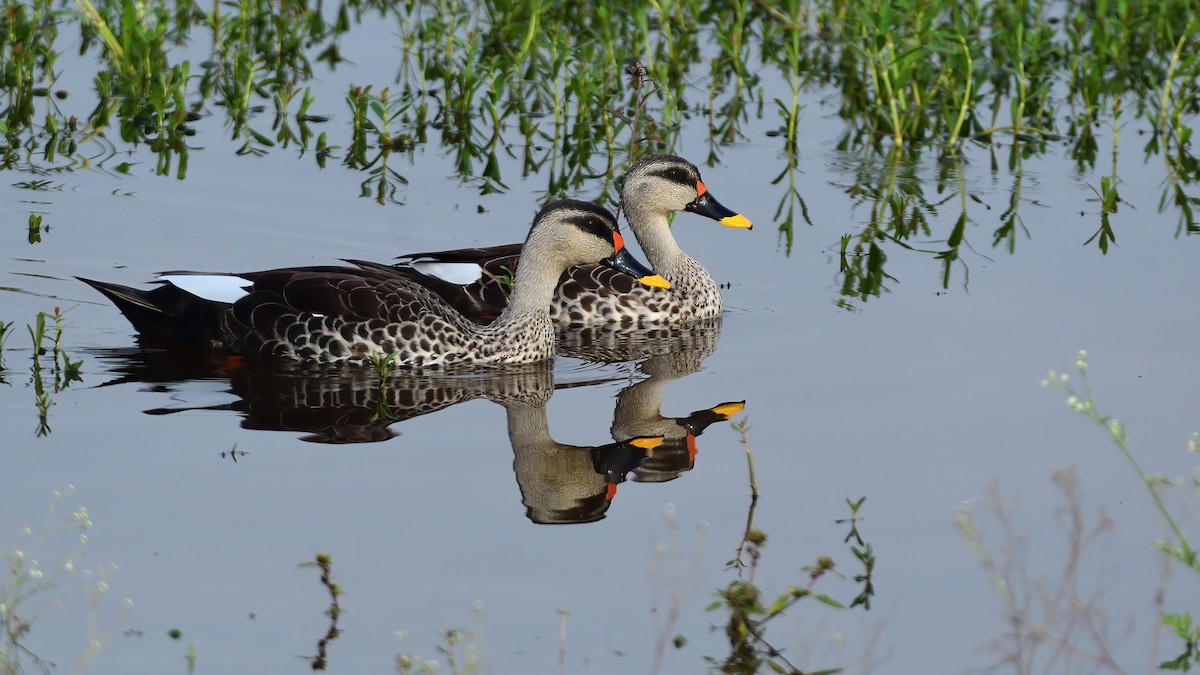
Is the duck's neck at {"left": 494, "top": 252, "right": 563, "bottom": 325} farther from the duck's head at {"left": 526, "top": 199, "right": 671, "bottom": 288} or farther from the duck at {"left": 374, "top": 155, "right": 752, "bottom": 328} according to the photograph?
the duck at {"left": 374, "top": 155, "right": 752, "bottom": 328}

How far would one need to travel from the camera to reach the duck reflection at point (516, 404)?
332 inches

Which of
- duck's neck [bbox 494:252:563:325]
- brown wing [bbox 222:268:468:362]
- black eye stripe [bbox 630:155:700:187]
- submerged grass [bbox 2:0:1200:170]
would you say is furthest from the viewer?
submerged grass [bbox 2:0:1200:170]

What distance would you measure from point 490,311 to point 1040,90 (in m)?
5.77

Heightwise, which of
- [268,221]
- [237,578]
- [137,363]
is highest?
[268,221]

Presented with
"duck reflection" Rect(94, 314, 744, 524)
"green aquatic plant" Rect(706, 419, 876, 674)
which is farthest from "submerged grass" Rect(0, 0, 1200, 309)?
"green aquatic plant" Rect(706, 419, 876, 674)

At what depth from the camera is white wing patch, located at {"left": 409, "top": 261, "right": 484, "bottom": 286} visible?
37.9 ft

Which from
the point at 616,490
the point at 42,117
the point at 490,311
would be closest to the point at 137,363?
the point at 490,311

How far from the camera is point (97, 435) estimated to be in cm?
866

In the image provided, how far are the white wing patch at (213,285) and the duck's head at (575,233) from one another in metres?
1.66

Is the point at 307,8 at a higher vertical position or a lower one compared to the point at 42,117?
higher

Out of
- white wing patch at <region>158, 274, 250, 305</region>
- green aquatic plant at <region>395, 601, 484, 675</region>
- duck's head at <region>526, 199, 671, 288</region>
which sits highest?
duck's head at <region>526, 199, 671, 288</region>

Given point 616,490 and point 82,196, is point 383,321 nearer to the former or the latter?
point 616,490

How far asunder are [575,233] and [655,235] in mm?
1719

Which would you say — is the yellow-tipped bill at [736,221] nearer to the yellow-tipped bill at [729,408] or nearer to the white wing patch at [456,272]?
the white wing patch at [456,272]
